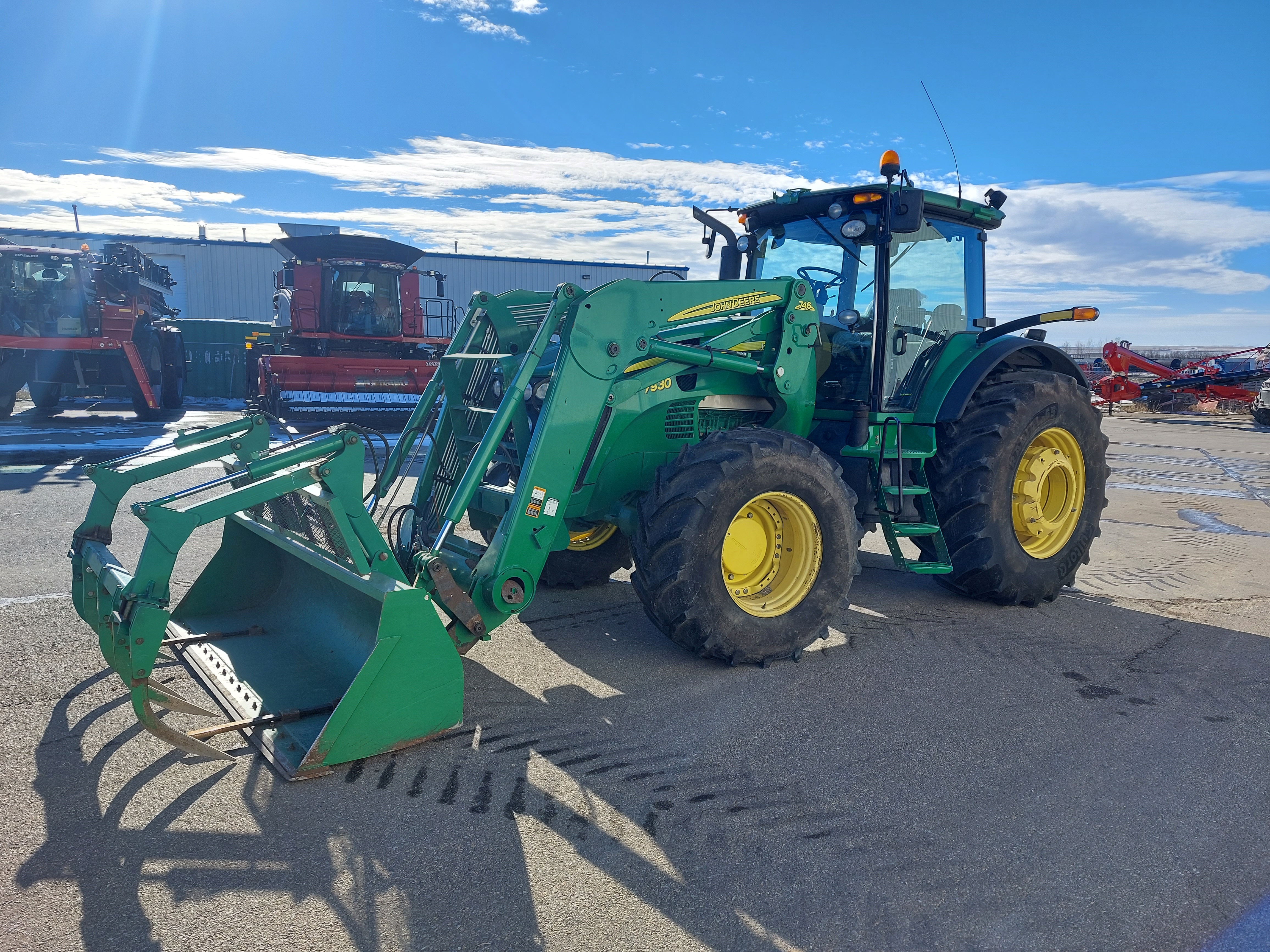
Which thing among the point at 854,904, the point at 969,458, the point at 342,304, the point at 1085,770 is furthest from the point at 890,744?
the point at 342,304

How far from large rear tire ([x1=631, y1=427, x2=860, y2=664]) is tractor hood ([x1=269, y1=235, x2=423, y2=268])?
47.4 feet

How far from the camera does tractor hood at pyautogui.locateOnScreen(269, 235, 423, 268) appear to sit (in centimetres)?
→ 1700

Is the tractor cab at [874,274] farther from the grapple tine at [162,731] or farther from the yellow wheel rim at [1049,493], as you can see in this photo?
the grapple tine at [162,731]

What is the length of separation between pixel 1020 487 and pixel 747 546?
2242mm

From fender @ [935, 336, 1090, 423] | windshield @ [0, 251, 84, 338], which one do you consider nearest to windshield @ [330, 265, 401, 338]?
windshield @ [0, 251, 84, 338]

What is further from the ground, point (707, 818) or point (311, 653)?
point (311, 653)

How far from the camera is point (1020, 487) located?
573 cm

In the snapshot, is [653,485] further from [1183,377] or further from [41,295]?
[1183,377]

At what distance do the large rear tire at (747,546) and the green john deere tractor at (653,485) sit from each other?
14mm

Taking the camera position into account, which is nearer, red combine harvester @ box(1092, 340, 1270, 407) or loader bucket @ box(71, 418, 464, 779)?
loader bucket @ box(71, 418, 464, 779)

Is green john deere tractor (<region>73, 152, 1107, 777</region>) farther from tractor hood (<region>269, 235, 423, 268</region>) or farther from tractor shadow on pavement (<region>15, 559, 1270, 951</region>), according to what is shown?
tractor hood (<region>269, 235, 423, 268</region>)

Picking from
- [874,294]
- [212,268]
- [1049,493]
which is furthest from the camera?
[212,268]

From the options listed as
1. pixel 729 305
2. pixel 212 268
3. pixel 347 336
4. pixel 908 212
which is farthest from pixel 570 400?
pixel 212 268

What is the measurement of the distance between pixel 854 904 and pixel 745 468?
6.76ft
